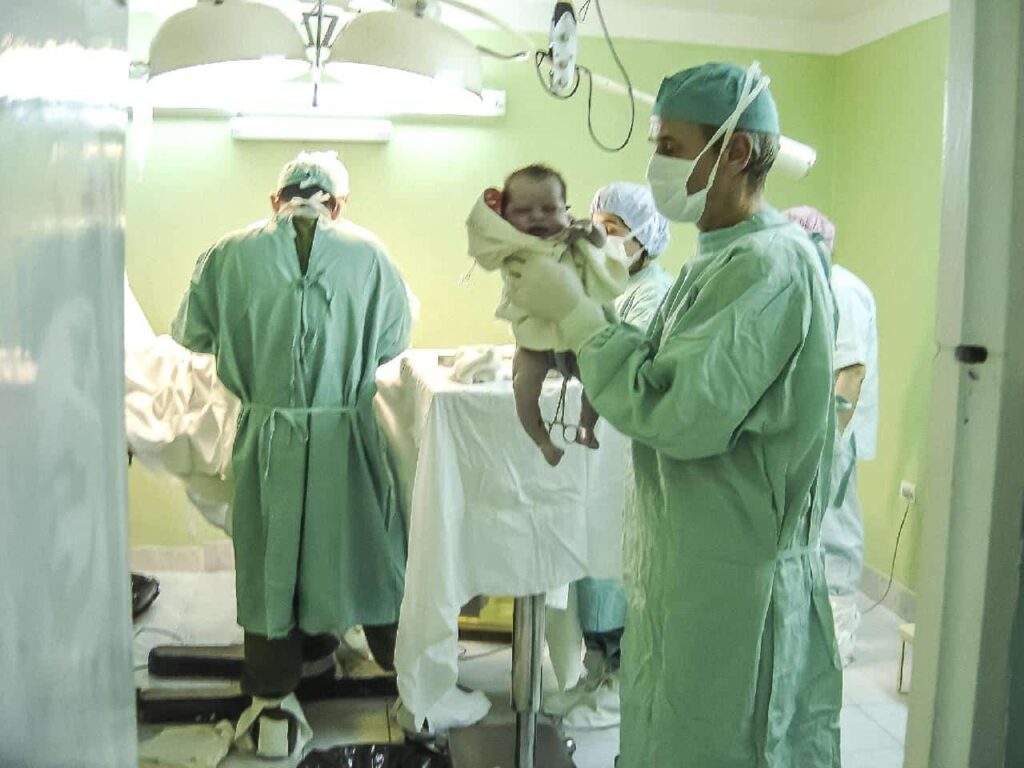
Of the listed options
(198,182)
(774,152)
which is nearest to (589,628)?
(774,152)

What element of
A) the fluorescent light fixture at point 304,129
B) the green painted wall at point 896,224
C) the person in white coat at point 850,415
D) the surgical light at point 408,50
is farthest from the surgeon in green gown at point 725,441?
the fluorescent light fixture at point 304,129

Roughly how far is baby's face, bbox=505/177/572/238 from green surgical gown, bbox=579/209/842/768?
0.25 meters

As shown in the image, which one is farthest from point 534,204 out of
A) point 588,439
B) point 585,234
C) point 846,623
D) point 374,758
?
point 846,623

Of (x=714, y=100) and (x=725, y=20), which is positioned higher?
(x=725, y=20)

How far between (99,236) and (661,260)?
10.5ft

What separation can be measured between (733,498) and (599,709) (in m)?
1.45

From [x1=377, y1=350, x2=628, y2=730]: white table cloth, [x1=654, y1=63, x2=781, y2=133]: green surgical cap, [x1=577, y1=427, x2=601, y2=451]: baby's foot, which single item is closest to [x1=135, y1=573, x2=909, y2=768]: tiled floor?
[x1=377, y1=350, x2=628, y2=730]: white table cloth

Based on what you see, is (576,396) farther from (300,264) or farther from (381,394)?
(300,264)

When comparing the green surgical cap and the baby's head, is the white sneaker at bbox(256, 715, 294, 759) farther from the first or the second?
the green surgical cap

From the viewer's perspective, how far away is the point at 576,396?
6.45 ft

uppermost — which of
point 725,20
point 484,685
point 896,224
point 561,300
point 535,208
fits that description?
point 725,20

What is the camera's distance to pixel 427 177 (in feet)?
11.0

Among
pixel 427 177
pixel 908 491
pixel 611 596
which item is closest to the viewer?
pixel 611 596

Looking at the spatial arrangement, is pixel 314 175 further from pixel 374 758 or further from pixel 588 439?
pixel 374 758
